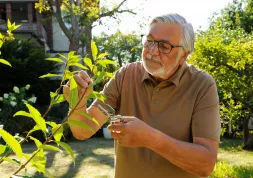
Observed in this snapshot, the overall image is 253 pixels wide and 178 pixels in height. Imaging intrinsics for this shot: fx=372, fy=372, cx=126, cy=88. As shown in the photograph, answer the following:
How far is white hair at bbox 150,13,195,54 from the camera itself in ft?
5.78

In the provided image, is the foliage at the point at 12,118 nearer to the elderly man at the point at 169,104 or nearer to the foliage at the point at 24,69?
the foliage at the point at 24,69

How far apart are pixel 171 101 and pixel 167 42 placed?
29 centimetres

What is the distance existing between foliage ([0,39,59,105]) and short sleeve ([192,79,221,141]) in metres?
11.8

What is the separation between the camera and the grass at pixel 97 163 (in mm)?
6461

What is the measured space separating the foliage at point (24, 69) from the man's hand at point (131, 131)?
39.6 ft

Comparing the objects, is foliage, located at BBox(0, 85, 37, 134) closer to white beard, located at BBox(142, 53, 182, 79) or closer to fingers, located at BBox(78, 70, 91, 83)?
white beard, located at BBox(142, 53, 182, 79)

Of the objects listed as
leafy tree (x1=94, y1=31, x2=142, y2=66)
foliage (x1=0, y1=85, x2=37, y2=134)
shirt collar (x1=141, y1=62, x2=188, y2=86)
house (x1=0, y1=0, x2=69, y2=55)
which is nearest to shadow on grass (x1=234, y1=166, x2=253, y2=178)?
shirt collar (x1=141, y1=62, x2=188, y2=86)

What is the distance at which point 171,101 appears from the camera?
1818 mm

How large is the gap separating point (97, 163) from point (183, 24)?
6610 millimetres

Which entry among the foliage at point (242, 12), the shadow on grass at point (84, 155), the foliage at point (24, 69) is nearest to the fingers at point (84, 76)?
the shadow on grass at point (84, 155)

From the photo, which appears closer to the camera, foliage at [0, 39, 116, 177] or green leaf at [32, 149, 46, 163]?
foliage at [0, 39, 116, 177]

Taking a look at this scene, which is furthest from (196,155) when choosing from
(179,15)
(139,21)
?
(139,21)

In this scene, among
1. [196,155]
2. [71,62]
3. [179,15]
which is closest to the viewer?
[71,62]

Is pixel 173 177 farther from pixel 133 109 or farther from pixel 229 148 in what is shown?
pixel 229 148
